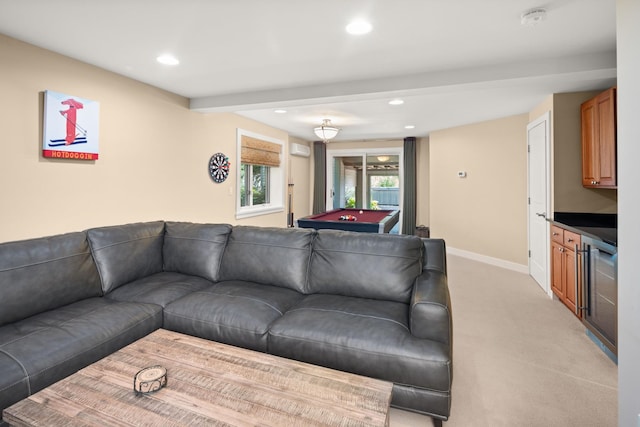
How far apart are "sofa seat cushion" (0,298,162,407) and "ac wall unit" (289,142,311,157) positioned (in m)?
5.62

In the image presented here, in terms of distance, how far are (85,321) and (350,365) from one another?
1540 mm

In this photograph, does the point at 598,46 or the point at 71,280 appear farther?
the point at 598,46

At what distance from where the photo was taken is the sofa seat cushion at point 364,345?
5.52 ft

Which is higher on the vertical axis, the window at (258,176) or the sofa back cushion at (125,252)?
the window at (258,176)

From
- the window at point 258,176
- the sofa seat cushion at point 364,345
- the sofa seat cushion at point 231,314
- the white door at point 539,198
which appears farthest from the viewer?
the window at point 258,176

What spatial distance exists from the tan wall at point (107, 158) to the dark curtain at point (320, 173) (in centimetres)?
347

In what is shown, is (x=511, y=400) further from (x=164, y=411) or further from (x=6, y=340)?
(x=6, y=340)

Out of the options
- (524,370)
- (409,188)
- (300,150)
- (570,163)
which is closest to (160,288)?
(524,370)

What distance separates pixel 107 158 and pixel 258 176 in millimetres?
3287

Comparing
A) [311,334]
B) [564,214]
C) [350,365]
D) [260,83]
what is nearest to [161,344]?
[311,334]

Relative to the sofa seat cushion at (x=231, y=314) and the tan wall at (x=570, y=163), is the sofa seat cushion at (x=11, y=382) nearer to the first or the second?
the sofa seat cushion at (x=231, y=314)

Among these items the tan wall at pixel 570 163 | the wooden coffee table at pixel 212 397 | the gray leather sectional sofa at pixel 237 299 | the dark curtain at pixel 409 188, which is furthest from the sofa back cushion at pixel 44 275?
the dark curtain at pixel 409 188

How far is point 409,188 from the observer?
25.6ft

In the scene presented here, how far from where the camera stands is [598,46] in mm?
2705
